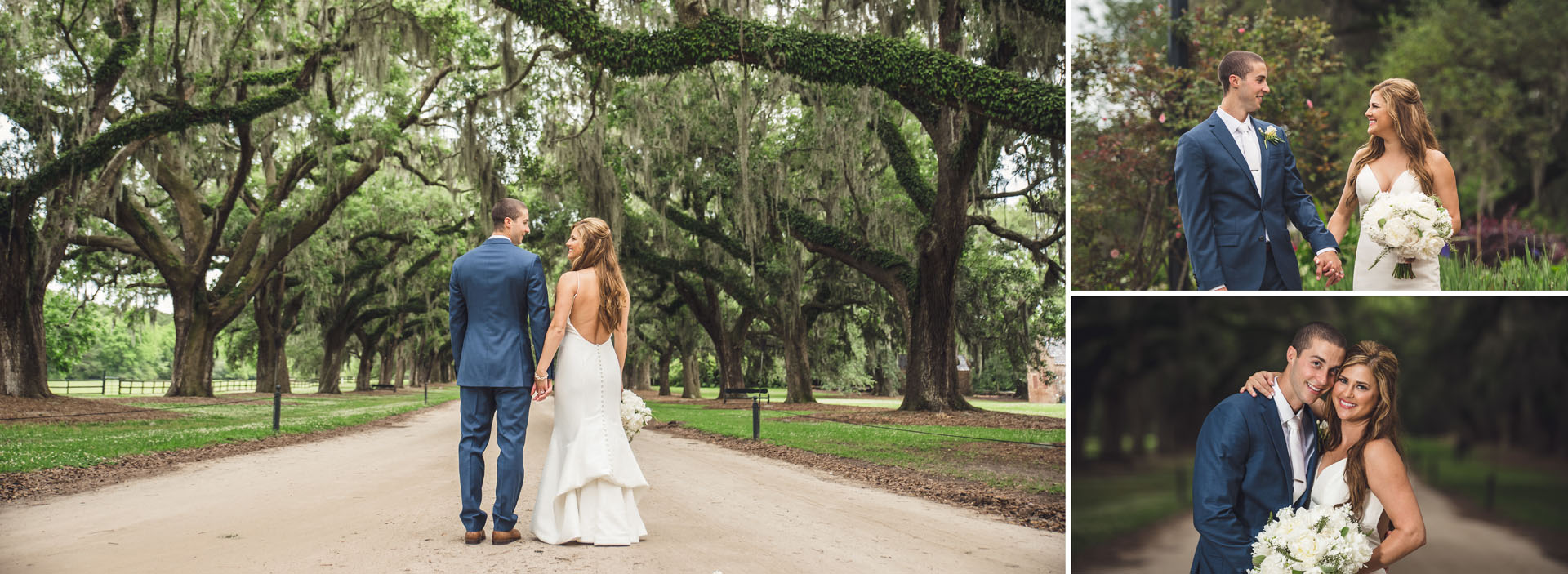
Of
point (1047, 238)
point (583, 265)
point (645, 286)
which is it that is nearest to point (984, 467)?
point (583, 265)

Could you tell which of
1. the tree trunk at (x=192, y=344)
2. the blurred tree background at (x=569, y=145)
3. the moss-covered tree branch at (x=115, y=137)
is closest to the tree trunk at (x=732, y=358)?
the blurred tree background at (x=569, y=145)

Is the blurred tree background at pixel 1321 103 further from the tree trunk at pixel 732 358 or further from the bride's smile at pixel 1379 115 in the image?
the tree trunk at pixel 732 358

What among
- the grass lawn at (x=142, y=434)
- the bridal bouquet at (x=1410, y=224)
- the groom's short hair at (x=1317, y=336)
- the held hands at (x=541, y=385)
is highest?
the bridal bouquet at (x=1410, y=224)

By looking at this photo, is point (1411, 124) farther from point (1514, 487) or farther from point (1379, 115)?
point (1514, 487)

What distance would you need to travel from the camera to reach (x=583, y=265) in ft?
15.4

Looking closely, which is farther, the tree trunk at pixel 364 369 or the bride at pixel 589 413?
the tree trunk at pixel 364 369

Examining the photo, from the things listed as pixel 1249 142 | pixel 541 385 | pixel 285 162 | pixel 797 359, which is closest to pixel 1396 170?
pixel 1249 142

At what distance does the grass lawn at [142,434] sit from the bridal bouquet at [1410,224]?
9.92 m

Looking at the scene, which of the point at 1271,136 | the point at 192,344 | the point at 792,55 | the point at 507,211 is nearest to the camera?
the point at 1271,136

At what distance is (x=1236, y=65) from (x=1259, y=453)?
1353mm

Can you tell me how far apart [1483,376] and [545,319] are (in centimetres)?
391

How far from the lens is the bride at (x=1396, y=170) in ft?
9.34

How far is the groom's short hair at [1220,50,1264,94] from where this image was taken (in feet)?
9.95

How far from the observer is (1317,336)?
2738 mm
